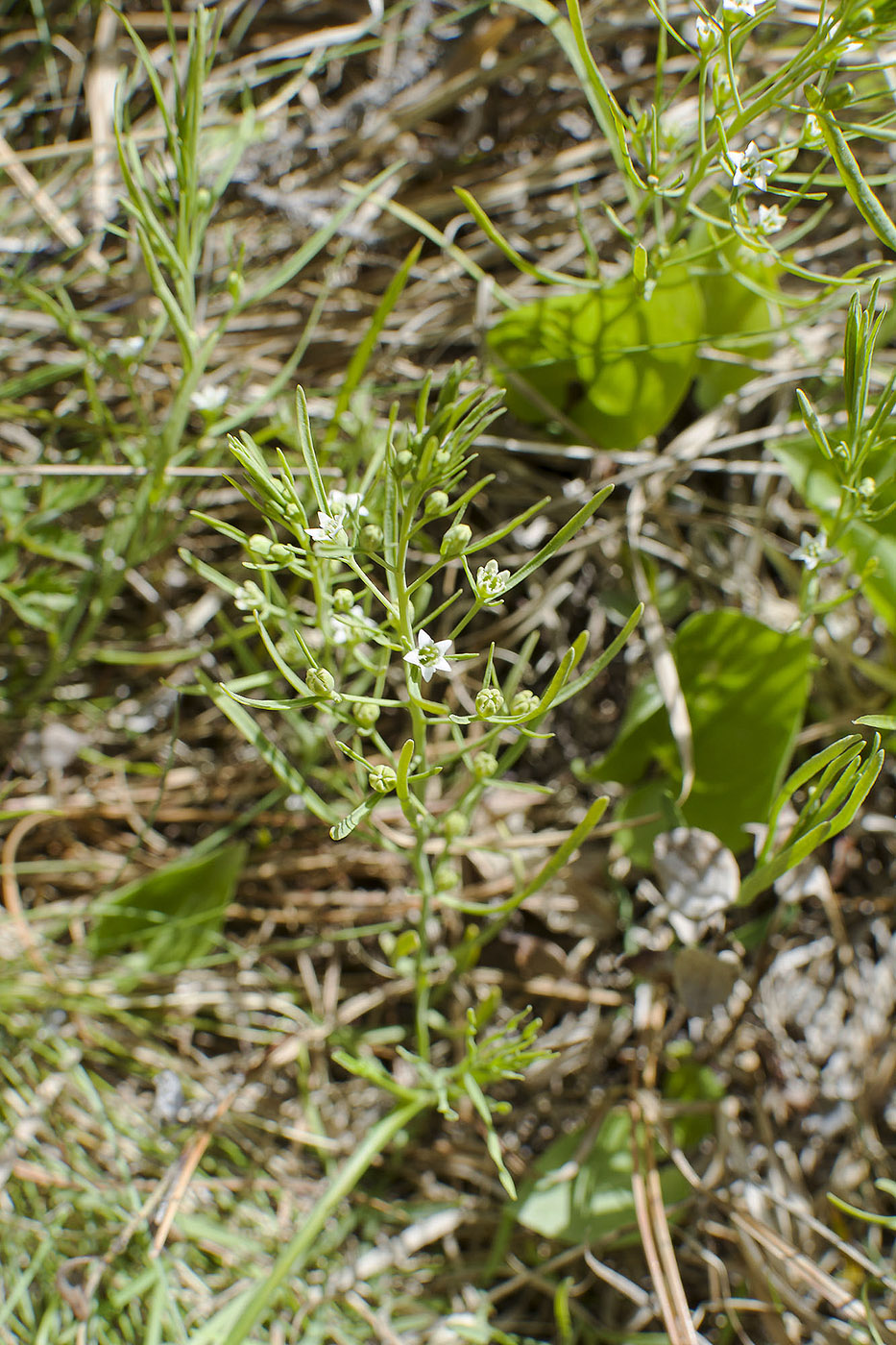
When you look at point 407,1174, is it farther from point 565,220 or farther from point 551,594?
point 565,220

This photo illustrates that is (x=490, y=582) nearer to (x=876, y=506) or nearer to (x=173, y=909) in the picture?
(x=876, y=506)

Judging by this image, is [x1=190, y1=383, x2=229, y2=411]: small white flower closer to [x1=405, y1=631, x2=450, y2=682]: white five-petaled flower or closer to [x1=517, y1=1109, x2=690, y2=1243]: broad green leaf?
[x1=405, y1=631, x2=450, y2=682]: white five-petaled flower

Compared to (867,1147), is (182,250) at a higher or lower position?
higher

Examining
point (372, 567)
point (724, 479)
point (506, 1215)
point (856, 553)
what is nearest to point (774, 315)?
point (724, 479)

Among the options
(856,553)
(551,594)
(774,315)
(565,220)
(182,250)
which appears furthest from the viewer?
(565,220)

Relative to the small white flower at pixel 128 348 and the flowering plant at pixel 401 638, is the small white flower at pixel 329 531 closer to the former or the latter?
the flowering plant at pixel 401 638

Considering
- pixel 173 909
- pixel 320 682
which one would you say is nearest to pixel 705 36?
pixel 320 682

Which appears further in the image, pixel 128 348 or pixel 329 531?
pixel 128 348

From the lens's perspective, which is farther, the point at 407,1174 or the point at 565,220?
the point at 565,220
